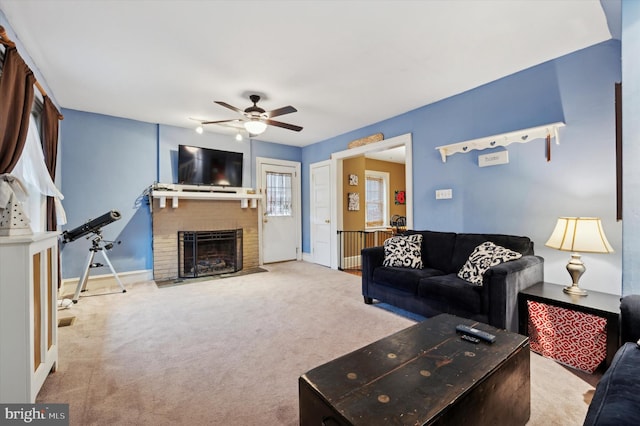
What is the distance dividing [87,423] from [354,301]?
8.48ft

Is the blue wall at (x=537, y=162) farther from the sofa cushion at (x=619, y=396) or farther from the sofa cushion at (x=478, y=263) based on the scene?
the sofa cushion at (x=619, y=396)

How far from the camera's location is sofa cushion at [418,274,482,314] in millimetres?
2351

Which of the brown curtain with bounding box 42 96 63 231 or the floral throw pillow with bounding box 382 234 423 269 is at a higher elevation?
the brown curtain with bounding box 42 96 63 231

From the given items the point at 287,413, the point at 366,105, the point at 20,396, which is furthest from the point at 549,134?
the point at 20,396

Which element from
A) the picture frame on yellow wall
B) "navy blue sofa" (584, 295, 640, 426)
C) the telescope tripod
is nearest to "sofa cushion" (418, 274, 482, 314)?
"navy blue sofa" (584, 295, 640, 426)

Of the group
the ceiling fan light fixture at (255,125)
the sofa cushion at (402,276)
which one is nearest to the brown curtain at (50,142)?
the ceiling fan light fixture at (255,125)

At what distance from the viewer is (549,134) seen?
2.67 meters

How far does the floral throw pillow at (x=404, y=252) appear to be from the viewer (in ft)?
10.4

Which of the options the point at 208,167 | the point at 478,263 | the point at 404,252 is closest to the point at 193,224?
the point at 208,167

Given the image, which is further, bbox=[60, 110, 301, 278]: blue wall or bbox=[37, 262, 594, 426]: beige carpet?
bbox=[60, 110, 301, 278]: blue wall

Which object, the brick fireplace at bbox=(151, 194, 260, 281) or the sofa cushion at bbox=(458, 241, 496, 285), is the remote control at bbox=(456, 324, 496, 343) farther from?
the brick fireplace at bbox=(151, 194, 260, 281)

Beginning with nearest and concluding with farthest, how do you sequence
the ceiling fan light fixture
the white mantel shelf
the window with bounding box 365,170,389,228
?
the ceiling fan light fixture < the white mantel shelf < the window with bounding box 365,170,389,228

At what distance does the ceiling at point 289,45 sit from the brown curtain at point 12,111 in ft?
1.31

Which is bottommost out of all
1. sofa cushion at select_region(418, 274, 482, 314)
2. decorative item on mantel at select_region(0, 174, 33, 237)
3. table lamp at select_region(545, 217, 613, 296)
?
sofa cushion at select_region(418, 274, 482, 314)
